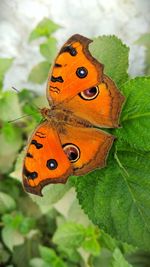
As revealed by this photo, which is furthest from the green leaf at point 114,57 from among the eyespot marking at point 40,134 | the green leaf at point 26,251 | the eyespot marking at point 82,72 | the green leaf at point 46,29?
the green leaf at point 26,251

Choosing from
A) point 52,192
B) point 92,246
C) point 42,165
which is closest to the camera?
point 42,165

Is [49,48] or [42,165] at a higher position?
[49,48]

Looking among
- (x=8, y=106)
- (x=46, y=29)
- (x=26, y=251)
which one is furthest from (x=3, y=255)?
(x=46, y=29)

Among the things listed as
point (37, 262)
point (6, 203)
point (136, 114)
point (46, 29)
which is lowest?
point (37, 262)

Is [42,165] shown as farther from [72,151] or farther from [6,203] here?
[6,203]

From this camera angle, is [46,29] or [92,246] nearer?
[92,246]

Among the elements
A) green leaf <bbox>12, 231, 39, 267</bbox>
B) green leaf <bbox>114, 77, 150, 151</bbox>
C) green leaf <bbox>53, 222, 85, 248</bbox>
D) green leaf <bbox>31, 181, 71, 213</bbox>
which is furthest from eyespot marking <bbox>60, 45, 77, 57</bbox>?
green leaf <bbox>12, 231, 39, 267</bbox>

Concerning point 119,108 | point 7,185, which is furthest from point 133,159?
point 7,185

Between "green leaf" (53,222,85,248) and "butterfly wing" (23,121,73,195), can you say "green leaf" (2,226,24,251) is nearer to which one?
"green leaf" (53,222,85,248)
